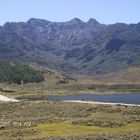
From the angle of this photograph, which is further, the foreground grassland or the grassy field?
the foreground grassland

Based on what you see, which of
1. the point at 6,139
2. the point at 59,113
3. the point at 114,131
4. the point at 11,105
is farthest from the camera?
the point at 11,105

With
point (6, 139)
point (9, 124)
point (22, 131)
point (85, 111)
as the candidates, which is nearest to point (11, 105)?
point (85, 111)

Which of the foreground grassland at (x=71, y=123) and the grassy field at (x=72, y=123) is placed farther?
the foreground grassland at (x=71, y=123)

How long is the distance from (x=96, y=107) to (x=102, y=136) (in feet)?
140

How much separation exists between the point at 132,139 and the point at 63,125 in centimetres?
2290

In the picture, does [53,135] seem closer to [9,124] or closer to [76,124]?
[76,124]

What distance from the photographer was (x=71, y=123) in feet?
278

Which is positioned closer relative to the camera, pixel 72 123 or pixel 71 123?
pixel 72 123

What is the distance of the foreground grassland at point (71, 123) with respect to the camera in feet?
228

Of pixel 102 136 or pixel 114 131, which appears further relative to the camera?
pixel 114 131

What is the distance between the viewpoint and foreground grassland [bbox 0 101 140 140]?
69625mm

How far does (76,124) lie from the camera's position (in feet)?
273

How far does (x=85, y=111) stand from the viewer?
10562 cm

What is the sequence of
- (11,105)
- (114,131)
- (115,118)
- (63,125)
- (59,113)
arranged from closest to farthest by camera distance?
(114,131) → (63,125) → (115,118) → (59,113) → (11,105)
